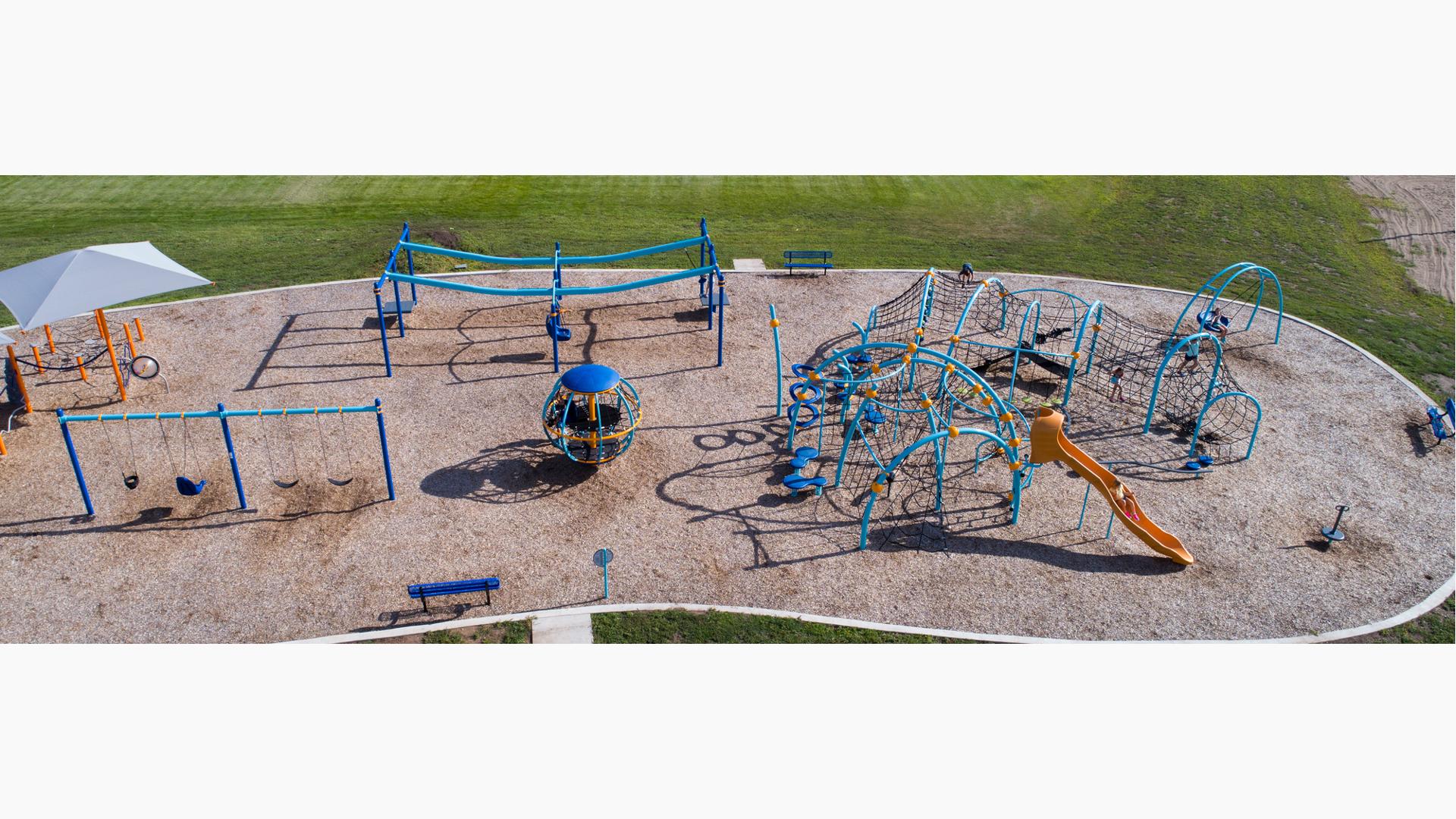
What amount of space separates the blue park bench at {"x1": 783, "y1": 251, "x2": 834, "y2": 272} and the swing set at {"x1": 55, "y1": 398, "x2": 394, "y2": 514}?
13746 mm

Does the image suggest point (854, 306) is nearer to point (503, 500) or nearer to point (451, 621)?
point (503, 500)

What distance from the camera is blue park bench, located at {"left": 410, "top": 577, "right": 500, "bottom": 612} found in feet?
54.2

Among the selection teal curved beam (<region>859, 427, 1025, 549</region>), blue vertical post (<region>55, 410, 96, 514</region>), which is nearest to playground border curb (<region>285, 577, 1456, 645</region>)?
teal curved beam (<region>859, 427, 1025, 549</region>)

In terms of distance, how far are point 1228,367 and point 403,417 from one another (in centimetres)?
2106

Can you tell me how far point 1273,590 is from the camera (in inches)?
698

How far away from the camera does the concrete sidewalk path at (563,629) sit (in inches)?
643

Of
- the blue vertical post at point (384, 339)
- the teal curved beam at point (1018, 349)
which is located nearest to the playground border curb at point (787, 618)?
the teal curved beam at point (1018, 349)

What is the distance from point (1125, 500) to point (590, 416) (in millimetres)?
11031

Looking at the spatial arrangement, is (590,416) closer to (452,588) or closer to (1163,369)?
(452,588)

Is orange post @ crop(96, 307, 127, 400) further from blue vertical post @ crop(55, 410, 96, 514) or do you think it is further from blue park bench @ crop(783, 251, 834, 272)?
blue park bench @ crop(783, 251, 834, 272)

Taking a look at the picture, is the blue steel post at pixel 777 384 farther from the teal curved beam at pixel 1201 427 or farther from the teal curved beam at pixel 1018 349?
the teal curved beam at pixel 1201 427

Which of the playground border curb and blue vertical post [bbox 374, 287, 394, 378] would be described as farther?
blue vertical post [bbox 374, 287, 394, 378]

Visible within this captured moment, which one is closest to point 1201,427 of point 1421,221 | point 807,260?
point 807,260

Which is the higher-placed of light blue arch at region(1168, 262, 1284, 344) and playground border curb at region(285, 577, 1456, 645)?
light blue arch at region(1168, 262, 1284, 344)
